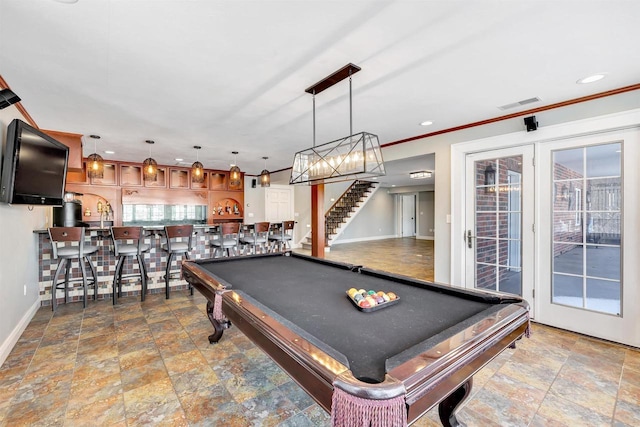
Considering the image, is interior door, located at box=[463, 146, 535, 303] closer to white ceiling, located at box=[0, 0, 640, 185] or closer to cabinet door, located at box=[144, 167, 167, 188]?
white ceiling, located at box=[0, 0, 640, 185]

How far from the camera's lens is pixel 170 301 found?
402 cm

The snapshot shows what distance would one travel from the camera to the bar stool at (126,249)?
383 cm

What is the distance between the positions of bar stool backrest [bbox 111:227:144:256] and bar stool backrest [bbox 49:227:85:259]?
0.35 metres

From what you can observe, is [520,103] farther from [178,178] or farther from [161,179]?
[161,179]

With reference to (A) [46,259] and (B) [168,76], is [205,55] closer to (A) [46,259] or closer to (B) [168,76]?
(B) [168,76]

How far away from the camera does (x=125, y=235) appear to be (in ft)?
12.7

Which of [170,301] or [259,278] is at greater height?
[259,278]

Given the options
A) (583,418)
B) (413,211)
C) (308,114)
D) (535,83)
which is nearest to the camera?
(583,418)

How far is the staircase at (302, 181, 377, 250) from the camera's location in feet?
31.9

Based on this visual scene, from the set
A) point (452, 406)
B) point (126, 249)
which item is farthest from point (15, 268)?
point (452, 406)

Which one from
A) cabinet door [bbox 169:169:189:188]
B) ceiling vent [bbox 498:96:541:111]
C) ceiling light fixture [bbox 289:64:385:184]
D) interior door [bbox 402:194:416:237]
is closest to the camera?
ceiling light fixture [bbox 289:64:385:184]

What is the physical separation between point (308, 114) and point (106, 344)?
3.18 meters

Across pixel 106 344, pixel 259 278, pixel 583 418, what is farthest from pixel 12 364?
pixel 583 418

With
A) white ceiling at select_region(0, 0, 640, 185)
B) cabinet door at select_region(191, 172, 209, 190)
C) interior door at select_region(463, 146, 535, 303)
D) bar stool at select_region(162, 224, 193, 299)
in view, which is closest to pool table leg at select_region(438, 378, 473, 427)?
white ceiling at select_region(0, 0, 640, 185)
